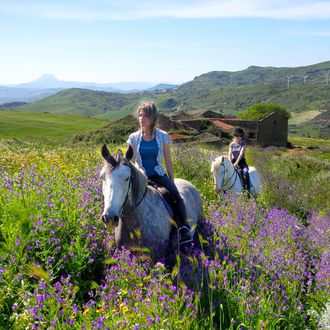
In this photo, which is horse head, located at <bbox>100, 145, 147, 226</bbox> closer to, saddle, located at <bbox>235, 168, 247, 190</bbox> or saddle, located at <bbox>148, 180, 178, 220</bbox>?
saddle, located at <bbox>148, 180, 178, 220</bbox>

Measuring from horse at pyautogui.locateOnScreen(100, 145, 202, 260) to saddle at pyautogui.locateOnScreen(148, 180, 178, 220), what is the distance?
3.3 inches

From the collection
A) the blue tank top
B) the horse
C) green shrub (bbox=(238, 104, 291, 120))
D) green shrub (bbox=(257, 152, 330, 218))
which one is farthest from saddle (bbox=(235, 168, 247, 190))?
green shrub (bbox=(238, 104, 291, 120))

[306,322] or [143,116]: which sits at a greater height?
[143,116]

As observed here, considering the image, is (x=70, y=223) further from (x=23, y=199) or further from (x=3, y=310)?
(x=3, y=310)

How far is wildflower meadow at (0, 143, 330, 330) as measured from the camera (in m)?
A: 3.94

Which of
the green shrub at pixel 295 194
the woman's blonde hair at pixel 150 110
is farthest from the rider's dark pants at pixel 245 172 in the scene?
the woman's blonde hair at pixel 150 110

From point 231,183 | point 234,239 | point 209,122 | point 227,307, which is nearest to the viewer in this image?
point 227,307

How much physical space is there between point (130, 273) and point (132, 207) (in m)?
0.91

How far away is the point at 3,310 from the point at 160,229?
2301 mm

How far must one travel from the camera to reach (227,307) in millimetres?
4676

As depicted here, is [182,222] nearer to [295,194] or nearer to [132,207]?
[132,207]

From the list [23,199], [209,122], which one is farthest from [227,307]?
[209,122]

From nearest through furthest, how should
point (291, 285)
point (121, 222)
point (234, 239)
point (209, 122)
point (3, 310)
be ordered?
1. point (3, 310)
2. point (291, 285)
3. point (121, 222)
4. point (234, 239)
5. point (209, 122)

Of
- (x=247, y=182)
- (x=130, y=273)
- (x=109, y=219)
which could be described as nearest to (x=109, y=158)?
(x=109, y=219)
